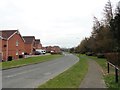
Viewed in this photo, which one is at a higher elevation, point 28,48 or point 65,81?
point 28,48

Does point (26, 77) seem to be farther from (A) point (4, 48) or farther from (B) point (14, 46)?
(B) point (14, 46)

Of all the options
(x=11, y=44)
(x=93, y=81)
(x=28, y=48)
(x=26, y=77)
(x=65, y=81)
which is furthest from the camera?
(x=28, y=48)

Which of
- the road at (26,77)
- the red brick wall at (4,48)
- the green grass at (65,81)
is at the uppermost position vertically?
the red brick wall at (4,48)

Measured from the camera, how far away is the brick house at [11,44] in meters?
54.8

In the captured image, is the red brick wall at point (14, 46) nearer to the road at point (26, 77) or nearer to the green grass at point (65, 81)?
the road at point (26, 77)

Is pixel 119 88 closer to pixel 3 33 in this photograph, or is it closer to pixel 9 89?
pixel 9 89

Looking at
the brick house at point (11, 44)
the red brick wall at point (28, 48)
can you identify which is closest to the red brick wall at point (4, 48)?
the brick house at point (11, 44)

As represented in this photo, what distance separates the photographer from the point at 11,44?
58812 millimetres

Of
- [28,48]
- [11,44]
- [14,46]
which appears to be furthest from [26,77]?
[28,48]

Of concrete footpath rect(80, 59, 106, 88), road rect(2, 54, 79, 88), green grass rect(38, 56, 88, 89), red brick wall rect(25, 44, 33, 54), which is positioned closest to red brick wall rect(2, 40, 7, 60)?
road rect(2, 54, 79, 88)

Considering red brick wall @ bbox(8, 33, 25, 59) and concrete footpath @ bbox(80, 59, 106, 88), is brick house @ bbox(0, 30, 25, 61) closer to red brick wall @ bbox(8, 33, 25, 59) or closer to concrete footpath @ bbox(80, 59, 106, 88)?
red brick wall @ bbox(8, 33, 25, 59)

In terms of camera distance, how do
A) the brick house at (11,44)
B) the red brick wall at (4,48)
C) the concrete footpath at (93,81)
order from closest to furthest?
the concrete footpath at (93,81) < the red brick wall at (4,48) < the brick house at (11,44)

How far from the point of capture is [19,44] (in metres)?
64.2

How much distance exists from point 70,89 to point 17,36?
169 feet
